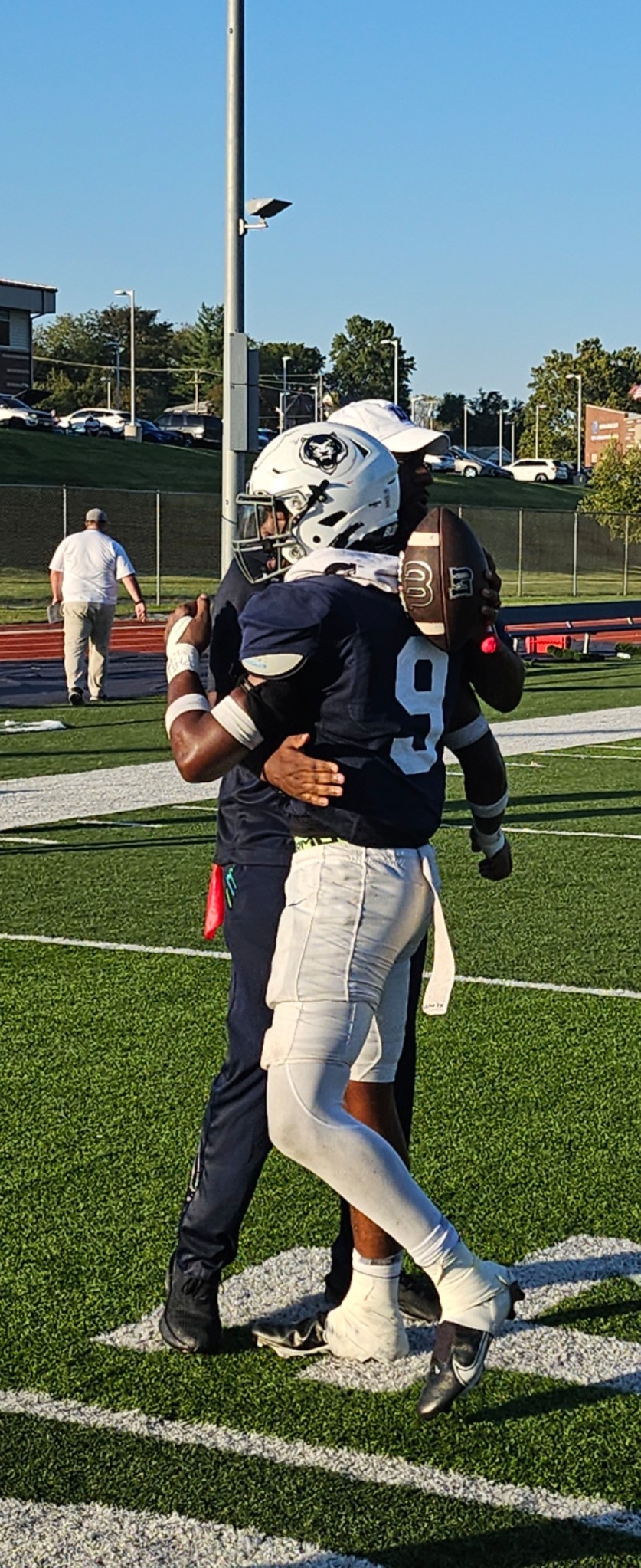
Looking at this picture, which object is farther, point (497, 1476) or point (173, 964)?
point (173, 964)

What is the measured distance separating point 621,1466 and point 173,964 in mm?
4378

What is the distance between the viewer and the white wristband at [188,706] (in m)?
3.60

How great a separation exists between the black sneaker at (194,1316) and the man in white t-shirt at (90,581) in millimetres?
13543

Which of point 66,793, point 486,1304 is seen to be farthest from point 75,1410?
point 66,793

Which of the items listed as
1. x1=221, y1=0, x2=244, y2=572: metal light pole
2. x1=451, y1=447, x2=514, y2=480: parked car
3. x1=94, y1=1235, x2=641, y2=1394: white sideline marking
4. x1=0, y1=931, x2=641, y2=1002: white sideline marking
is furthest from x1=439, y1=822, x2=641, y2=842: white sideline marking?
x1=451, y1=447, x2=514, y2=480: parked car

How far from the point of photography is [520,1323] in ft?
13.1

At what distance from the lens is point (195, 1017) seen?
6652 mm

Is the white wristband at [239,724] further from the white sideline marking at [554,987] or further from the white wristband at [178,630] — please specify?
the white sideline marking at [554,987]

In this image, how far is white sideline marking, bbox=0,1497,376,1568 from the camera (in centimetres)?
300

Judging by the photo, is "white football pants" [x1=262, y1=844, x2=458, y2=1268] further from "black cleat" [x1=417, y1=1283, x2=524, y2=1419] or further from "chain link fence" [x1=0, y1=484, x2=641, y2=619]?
"chain link fence" [x1=0, y1=484, x2=641, y2=619]

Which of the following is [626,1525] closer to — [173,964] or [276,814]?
[276,814]

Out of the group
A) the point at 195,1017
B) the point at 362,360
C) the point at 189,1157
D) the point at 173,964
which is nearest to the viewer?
the point at 189,1157

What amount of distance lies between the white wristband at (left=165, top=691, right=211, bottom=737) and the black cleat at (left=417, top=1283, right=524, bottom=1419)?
1256mm

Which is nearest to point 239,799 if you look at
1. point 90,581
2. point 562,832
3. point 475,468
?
point 562,832
